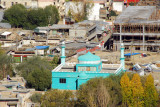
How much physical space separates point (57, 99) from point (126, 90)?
4.35 metres

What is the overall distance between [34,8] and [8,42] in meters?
12.5

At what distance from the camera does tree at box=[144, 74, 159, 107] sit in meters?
36.6

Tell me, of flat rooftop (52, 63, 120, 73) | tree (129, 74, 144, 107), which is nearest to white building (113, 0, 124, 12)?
flat rooftop (52, 63, 120, 73)

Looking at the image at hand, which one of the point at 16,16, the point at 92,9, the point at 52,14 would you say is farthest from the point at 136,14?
the point at 92,9

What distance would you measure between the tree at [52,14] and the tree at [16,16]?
9.24 ft

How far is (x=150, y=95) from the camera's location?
36688 mm

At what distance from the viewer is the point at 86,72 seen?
40.3m

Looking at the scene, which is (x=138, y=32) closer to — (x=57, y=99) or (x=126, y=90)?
(x=126, y=90)

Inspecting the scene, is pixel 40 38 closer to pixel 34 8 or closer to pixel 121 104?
pixel 34 8

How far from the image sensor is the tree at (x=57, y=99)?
36.0 meters

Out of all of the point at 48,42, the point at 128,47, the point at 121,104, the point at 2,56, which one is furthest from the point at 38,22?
the point at 121,104

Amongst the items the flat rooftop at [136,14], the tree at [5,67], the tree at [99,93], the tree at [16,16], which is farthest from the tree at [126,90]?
the tree at [16,16]

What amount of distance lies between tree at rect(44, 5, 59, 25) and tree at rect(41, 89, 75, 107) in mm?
36507

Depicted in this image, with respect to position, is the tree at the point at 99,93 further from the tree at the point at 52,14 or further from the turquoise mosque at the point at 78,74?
the tree at the point at 52,14
